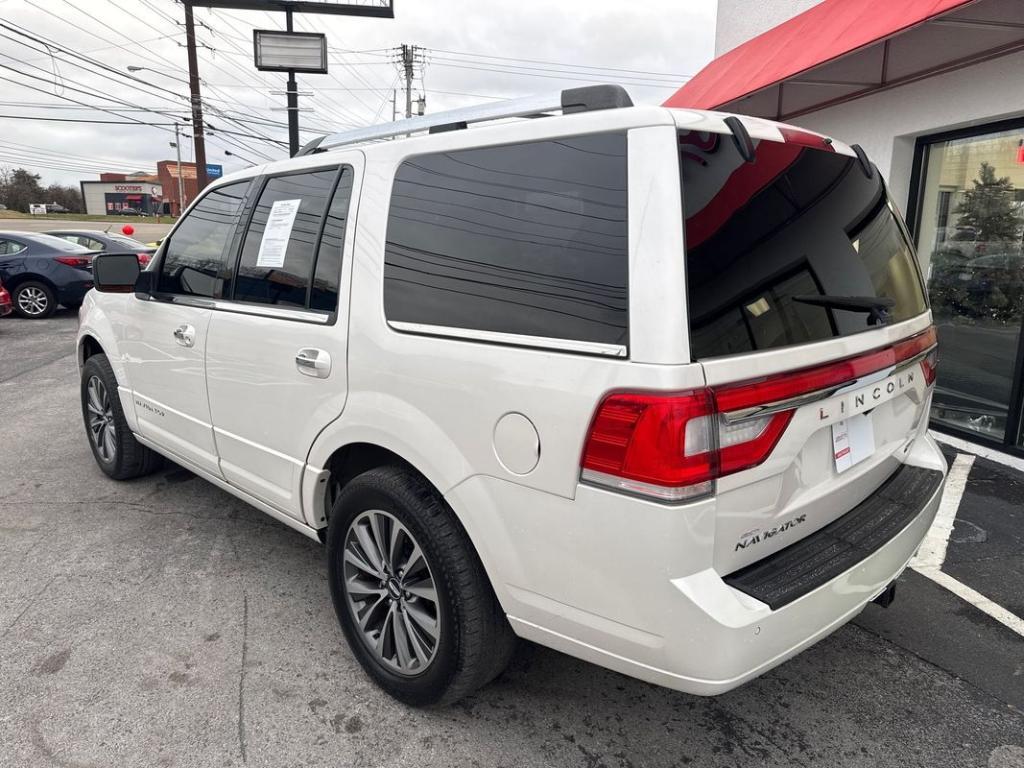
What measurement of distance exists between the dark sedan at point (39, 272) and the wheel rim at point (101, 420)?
992 cm

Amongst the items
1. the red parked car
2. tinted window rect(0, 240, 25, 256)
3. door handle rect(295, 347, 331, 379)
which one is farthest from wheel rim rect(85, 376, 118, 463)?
tinted window rect(0, 240, 25, 256)

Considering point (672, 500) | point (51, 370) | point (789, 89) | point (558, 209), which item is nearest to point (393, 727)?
point (672, 500)

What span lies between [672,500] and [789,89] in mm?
6193

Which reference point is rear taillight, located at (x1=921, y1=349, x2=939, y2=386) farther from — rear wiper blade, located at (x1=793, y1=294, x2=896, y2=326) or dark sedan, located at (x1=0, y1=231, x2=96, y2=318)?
dark sedan, located at (x1=0, y1=231, x2=96, y2=318)

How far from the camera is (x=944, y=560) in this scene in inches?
140

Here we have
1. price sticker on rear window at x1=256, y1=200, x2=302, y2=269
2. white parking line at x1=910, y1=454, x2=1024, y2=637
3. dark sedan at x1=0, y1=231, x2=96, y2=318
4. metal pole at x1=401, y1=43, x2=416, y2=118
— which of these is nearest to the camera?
price sticker on rear window at x1=256, y1=200, x2=302, y2=269

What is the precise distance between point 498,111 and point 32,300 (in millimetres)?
13851


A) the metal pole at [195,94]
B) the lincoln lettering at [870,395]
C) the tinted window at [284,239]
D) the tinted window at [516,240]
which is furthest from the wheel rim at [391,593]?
the metal pole at [195,94]

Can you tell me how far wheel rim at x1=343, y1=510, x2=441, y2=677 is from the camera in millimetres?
2322

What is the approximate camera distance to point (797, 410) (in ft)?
6.10

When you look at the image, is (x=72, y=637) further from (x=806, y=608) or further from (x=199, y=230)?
(x=806, y=608)

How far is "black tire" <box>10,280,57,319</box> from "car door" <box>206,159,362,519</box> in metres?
12.3

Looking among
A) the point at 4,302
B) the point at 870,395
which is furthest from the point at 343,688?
the point at 4,302

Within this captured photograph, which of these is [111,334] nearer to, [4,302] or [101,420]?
[101,420]
